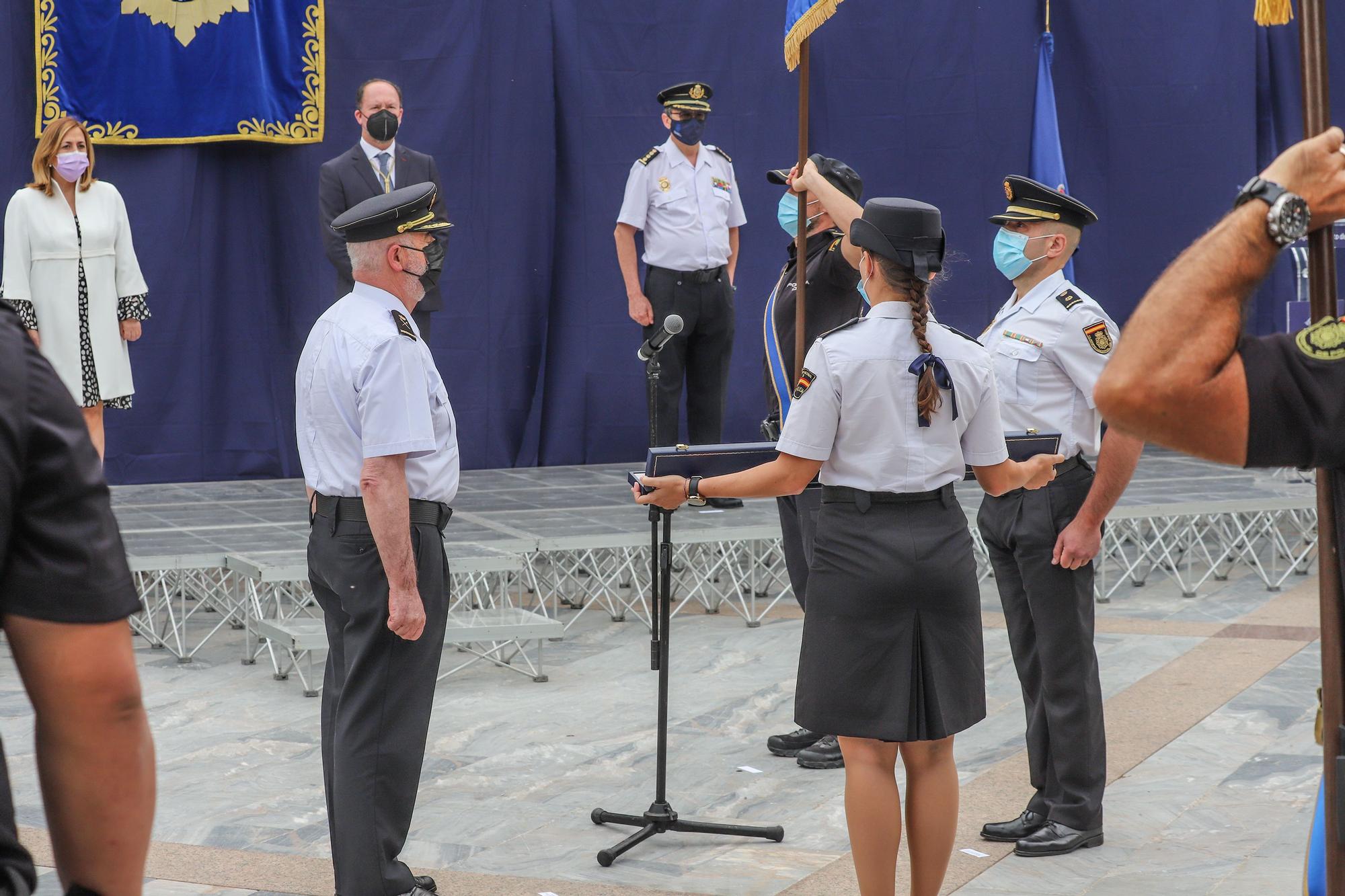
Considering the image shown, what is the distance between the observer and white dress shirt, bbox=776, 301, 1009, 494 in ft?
10.3

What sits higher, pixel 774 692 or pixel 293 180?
pixel 293 180

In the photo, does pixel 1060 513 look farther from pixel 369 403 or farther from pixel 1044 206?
pixel 369 403

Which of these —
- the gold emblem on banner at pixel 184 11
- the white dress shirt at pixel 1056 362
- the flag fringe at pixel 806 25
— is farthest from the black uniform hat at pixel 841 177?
the gold emblem on banner at pixel 184 11

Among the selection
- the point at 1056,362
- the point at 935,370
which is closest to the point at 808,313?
the point at 1056,362

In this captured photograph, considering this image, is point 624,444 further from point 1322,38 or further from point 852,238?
point 1322,38

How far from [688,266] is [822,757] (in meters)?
3.10

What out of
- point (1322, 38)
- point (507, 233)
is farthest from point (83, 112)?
point (1322, 38)

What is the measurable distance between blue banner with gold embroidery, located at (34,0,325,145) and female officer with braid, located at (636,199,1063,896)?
212 inches

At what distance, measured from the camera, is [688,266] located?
7.14 meters

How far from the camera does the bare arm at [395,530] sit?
129 inches

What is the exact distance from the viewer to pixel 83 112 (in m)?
7.57

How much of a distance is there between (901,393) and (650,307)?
161 inches

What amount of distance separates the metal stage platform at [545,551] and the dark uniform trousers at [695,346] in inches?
18.6

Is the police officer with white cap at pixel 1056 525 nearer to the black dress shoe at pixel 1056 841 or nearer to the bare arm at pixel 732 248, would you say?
the black dress shoe at pixel 1056 841
